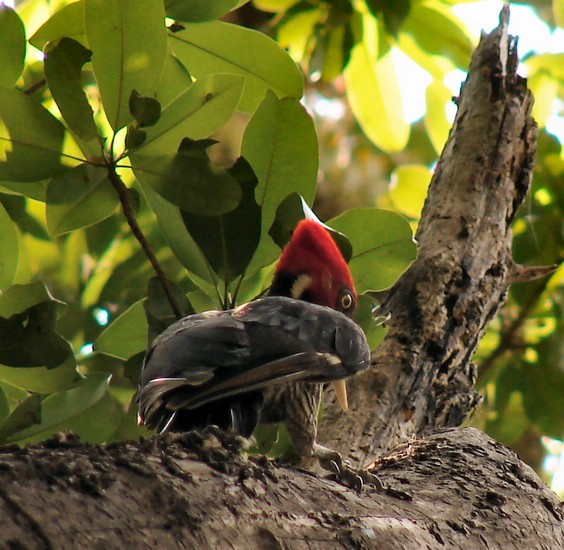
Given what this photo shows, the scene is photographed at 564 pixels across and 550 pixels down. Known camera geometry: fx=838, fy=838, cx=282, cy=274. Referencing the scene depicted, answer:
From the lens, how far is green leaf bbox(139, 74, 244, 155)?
100 inches

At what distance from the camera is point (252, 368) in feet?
6.89

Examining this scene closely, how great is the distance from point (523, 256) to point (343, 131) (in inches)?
115

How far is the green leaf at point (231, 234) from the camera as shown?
105 inches

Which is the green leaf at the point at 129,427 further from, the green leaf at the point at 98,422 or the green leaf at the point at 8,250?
the green leaf at the point at 8,250

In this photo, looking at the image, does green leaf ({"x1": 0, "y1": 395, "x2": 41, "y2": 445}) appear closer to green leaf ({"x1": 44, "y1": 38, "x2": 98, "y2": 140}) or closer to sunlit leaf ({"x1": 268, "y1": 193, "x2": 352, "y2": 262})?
green leaf ({"x1": 44, "y1": 38, "x2": 98, "y2": 140})

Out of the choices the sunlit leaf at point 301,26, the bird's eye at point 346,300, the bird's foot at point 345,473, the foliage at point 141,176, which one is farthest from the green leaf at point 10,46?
the sunlit leaf at point 301,26

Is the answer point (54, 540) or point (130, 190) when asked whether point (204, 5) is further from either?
point (54, 540)

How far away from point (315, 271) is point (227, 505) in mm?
1501

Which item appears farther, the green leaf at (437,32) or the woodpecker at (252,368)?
the green leaf at (437,32)

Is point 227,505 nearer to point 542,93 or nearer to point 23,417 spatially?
point 23,417

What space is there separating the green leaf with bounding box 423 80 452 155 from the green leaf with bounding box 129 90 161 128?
7.74 ft

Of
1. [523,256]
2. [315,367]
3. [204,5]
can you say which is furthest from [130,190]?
[523,256]

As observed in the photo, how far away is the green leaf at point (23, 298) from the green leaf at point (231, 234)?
50 centimetres

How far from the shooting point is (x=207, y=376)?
2008 mm
